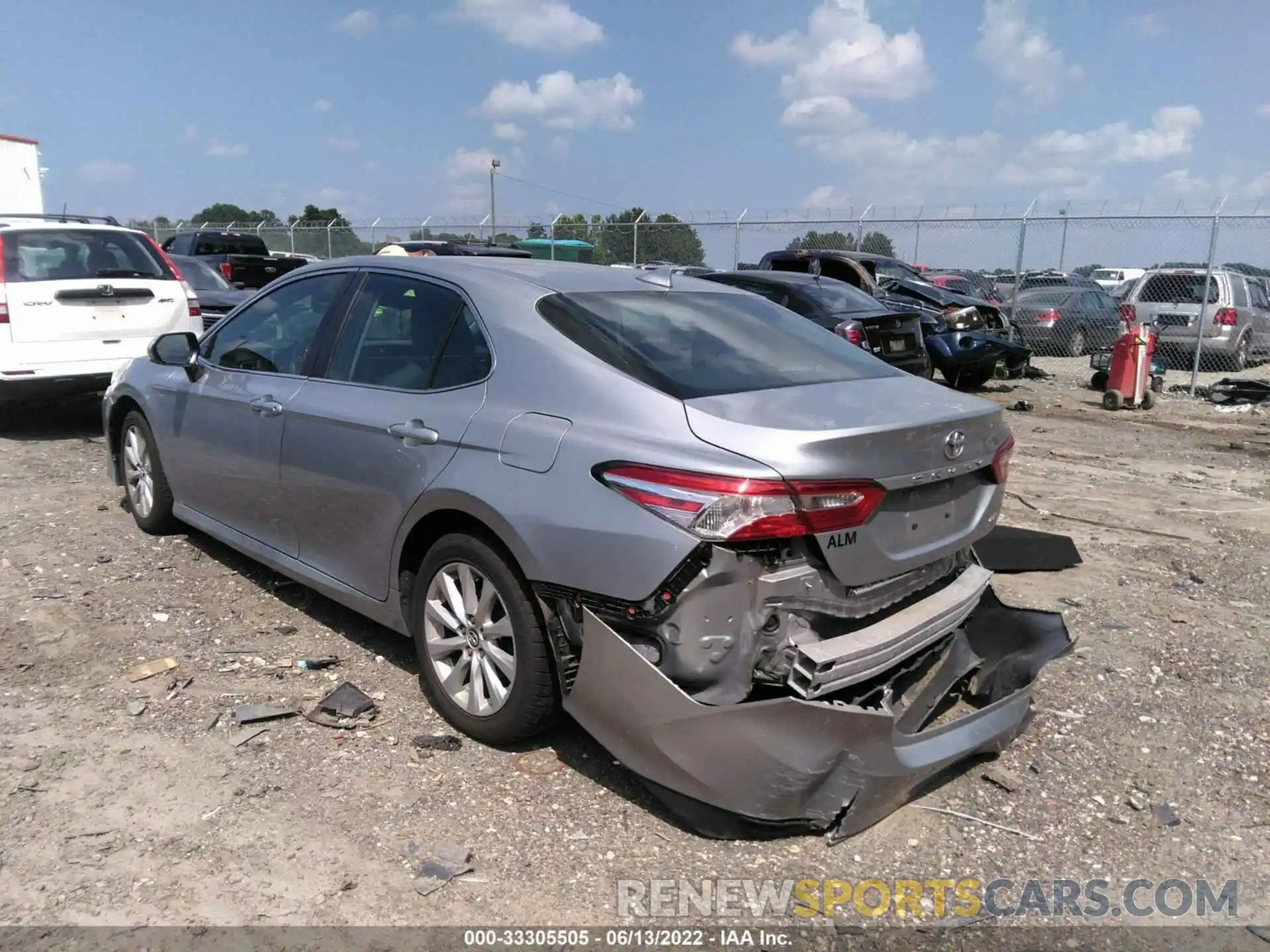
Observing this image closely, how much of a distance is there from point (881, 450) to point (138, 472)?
4677 millimetres

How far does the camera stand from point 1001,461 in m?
3.48

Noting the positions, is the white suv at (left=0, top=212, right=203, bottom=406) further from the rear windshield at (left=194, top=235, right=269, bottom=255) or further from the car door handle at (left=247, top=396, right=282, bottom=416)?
the rear windshield at (left=194, top=235, right=269, bottom=255)

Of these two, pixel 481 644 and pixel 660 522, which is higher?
pixel 660 522

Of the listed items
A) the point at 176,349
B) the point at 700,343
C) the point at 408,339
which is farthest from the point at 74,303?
the point at 700,343

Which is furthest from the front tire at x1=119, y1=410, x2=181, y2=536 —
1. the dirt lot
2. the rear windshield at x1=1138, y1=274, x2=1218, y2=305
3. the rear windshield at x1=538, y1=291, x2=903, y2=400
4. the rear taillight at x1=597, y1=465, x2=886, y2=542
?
the rear windshield at x1=1138, y1=274, x2=1218, y2=305

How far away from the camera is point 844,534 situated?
2.79 meters

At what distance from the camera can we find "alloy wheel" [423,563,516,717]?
3287 mm

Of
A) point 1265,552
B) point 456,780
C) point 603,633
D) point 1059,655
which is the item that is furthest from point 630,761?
point 1265,552

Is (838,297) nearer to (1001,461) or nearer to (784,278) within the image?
(784,278)

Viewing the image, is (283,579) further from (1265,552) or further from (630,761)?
(1265,552)

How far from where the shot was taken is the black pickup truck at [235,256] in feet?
52.4

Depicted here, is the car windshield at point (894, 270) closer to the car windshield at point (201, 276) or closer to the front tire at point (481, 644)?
the car windshield at point (201, 276)

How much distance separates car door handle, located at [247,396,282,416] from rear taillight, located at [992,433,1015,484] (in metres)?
2.95

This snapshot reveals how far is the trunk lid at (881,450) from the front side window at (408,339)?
3.43ft
